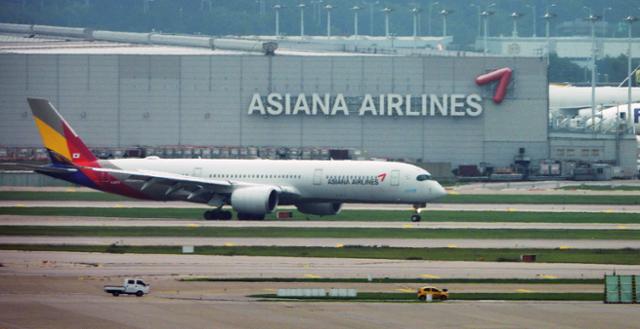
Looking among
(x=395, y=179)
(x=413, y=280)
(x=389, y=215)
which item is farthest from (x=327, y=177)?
(x=413, y=280)

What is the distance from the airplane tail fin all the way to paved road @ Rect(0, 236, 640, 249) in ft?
60.8

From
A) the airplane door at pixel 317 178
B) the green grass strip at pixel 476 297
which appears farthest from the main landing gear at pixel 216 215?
the green grass strip at pixel 476 297

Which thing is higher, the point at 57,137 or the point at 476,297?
the point at 57,137

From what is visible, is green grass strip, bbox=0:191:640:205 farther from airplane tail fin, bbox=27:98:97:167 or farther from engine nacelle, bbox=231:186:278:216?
engine nacelle, bbox=231:186:278:216

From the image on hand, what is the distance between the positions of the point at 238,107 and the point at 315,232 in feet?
214

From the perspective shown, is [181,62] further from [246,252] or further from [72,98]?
[246,252]

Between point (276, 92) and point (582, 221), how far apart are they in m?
59.8

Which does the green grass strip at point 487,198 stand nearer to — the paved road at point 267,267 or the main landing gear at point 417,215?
the main landing gear at point 417,215

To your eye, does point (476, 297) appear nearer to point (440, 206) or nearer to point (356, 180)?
point (356, 180)

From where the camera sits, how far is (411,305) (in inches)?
1678

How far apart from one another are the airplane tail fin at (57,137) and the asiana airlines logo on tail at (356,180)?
49.8ft

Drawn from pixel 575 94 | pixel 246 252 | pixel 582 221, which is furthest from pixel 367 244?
pixel 575 94

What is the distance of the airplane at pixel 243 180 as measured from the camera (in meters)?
80.2

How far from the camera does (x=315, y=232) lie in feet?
229
